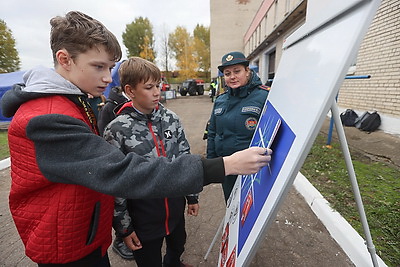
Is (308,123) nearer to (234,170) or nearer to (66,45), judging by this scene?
(234,170)

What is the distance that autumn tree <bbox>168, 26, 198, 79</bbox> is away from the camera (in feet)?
118

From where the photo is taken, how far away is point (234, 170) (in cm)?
77

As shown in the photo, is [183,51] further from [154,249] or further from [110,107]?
[154,249]

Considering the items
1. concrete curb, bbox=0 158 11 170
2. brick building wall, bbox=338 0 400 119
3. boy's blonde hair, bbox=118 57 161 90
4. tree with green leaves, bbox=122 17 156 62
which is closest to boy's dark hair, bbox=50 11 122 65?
boy's blonde hair, bbox=118 57 161 90

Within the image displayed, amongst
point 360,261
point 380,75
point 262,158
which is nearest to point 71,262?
point 262,158

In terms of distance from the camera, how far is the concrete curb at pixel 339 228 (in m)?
1.77

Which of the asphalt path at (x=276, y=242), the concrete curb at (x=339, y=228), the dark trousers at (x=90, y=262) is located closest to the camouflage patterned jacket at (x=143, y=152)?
the dark trousers at (x=90, y=262)

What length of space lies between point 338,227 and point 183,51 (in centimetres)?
3822

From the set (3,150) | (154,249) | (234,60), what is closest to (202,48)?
(3,150)

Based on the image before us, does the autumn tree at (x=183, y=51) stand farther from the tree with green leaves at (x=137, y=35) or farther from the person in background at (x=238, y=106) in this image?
the person in background at (x=238, y=106)

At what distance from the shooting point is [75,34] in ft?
2.94

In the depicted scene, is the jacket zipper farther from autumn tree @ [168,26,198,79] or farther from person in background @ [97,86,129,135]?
autumn tree @ [168,26,198,79]

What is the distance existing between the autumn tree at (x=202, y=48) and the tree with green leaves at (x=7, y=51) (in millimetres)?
24594

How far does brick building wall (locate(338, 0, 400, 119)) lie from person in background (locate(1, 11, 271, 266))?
6011mm
